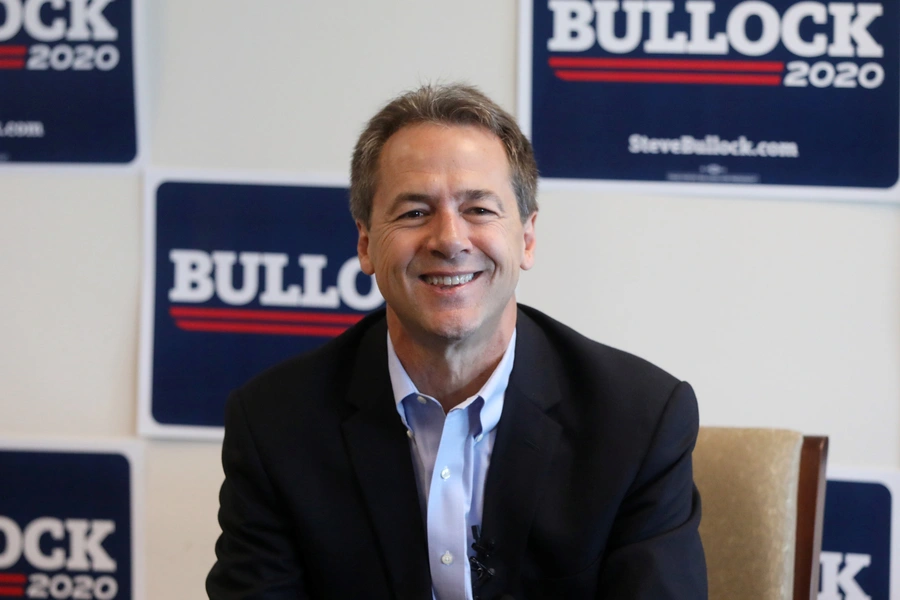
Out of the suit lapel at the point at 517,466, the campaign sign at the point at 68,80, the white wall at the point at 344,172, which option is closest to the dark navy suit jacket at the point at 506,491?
the suit lapel at the point at 517,466

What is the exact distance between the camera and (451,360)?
1559 millimetres

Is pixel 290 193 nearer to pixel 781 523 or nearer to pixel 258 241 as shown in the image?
pixel 258 241

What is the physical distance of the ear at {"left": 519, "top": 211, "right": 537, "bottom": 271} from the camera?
162cm

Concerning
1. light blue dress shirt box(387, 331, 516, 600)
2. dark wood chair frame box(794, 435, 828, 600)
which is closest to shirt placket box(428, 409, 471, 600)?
light blue dress shirt box(387, 331, 516, 600)

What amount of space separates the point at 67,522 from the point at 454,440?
145 centimetres

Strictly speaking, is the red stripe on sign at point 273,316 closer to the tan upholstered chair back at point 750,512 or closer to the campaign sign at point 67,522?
the campaign sign at point 67,522

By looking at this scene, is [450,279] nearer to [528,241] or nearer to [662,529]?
[528,241]

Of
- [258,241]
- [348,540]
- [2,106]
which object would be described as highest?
[2,106]

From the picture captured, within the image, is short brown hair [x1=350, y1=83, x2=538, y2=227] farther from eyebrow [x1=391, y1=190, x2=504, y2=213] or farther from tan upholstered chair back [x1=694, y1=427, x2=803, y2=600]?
tan upholstered chair back [x1=694, y1=427, x2=803, y2=600]

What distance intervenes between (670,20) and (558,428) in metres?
1.18

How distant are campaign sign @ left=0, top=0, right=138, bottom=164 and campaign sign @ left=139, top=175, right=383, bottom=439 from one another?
0.20 metres

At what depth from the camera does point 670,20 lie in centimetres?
221

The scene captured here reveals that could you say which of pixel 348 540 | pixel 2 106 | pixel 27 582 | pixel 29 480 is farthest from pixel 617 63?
pixel 27 582

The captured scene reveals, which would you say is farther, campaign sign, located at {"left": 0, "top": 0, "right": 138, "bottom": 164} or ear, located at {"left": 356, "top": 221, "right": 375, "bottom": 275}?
campaign sign, located at {"left": 0, "top": 0, "right": 138, "bottom": 164}
